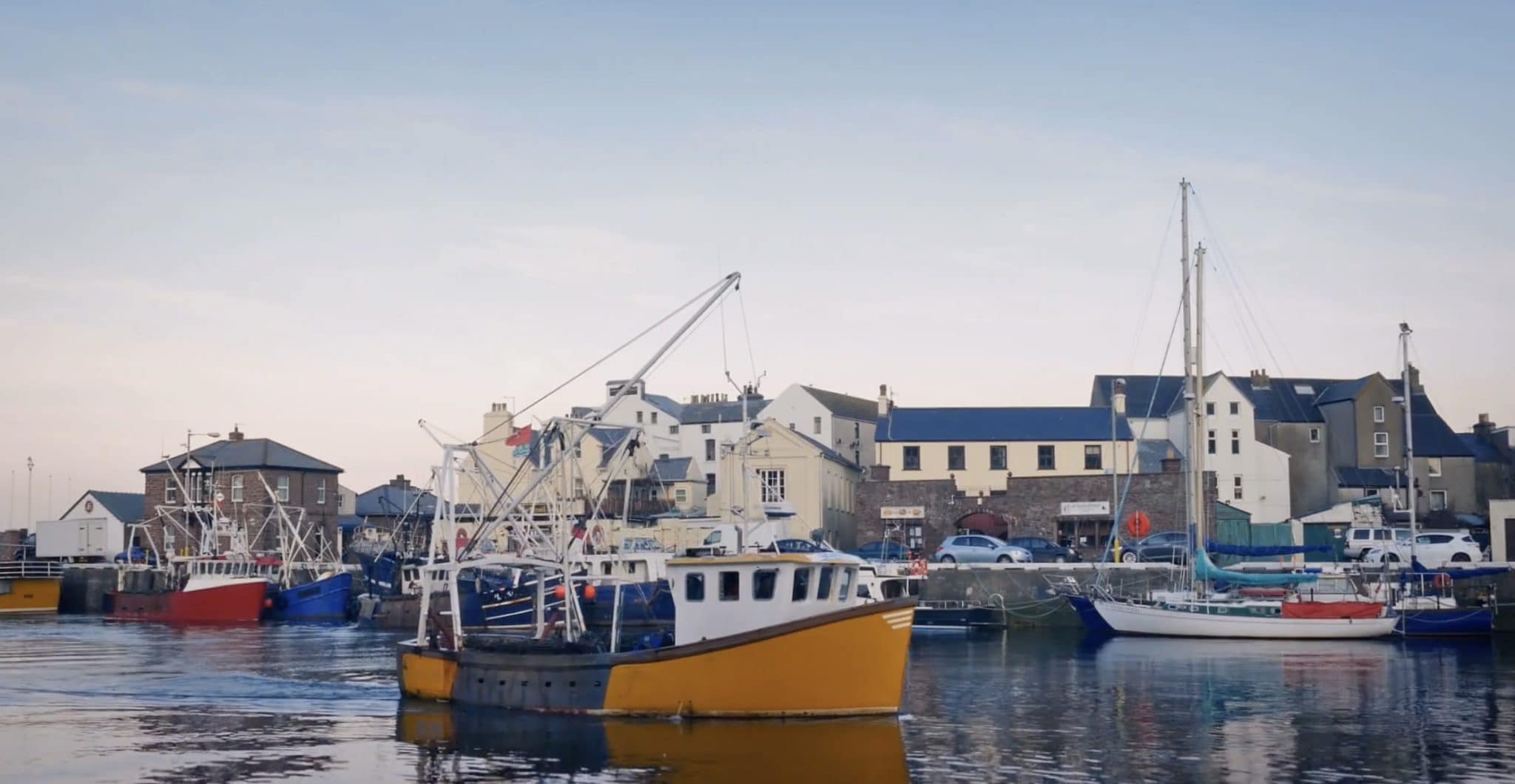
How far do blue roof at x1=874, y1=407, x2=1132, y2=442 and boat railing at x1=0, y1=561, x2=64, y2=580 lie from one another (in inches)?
2231

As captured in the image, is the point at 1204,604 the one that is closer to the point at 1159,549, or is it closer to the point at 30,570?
the point at 1159,549

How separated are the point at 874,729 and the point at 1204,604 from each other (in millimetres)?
30730

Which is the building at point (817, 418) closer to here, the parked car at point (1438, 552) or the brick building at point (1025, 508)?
the brick building at point (1025, 508)

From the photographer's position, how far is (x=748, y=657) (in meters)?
29.2

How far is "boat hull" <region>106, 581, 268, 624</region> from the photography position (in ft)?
247

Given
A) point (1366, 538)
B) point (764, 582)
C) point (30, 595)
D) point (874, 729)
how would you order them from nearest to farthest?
point (874, 729)
point (764, 582)
point (1366, 538)
point (30, 595)

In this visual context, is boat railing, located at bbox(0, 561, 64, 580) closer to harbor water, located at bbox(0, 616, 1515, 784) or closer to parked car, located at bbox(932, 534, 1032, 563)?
harbor water, located at bbox(0, 616, 1515, 784)

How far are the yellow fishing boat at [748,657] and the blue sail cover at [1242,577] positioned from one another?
30.6 m

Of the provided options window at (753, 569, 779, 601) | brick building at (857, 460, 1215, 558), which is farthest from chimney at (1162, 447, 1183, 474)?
window at (753, 569, 779, 601)

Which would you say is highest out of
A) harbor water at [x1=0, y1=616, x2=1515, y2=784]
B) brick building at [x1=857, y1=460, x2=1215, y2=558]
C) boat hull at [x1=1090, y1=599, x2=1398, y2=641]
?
brick building at [x1=857, y1=460, x2=1215, y2=558]

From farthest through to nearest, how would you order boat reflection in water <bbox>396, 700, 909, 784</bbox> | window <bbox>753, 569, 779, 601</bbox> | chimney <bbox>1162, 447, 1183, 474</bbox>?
chimney <bbox>1162, 447, 1183, 474</bbox> → window <bbox>753, 569, 779, 601</bbox> → boat reflection in water <bbox>396, 700, 909, 784</bbox>

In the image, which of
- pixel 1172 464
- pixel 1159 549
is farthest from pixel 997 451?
pixel 1159 549

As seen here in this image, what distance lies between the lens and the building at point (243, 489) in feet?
295

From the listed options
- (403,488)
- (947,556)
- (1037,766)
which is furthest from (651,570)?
(403,488)
